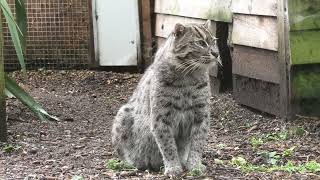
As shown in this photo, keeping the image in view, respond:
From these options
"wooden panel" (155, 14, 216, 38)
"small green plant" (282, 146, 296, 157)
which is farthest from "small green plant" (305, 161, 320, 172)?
"wooden panel" (155, 14, 216, 38)

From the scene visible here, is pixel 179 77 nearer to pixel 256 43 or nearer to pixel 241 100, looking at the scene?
pixel 256 43

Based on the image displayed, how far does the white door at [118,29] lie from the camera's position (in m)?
10.3

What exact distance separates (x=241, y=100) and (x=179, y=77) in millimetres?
2879

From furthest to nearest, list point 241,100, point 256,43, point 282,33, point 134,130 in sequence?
point 241,100, point 256,43, point 282,33, point 134,130

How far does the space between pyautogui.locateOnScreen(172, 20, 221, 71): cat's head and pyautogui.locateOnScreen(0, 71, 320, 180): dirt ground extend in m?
0.78

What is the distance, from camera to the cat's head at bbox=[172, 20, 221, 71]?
16.5 feet

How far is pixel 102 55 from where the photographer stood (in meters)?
10.4

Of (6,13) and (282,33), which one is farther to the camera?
(282,33)

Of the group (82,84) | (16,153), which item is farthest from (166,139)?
(82,84)

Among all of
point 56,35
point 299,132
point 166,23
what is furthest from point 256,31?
point 56,35

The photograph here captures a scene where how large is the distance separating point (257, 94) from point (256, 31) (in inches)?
26.4

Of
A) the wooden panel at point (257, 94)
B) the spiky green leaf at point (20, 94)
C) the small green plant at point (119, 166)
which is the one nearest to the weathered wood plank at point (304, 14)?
the wooden panel at point (257, 94)

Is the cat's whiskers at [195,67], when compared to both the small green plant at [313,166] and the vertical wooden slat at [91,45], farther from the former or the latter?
the vertical wooden slat at [91,45]

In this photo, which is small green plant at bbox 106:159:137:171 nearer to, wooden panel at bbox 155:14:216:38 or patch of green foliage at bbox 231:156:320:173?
patch of green foliage at bbox 231:156:320:173
